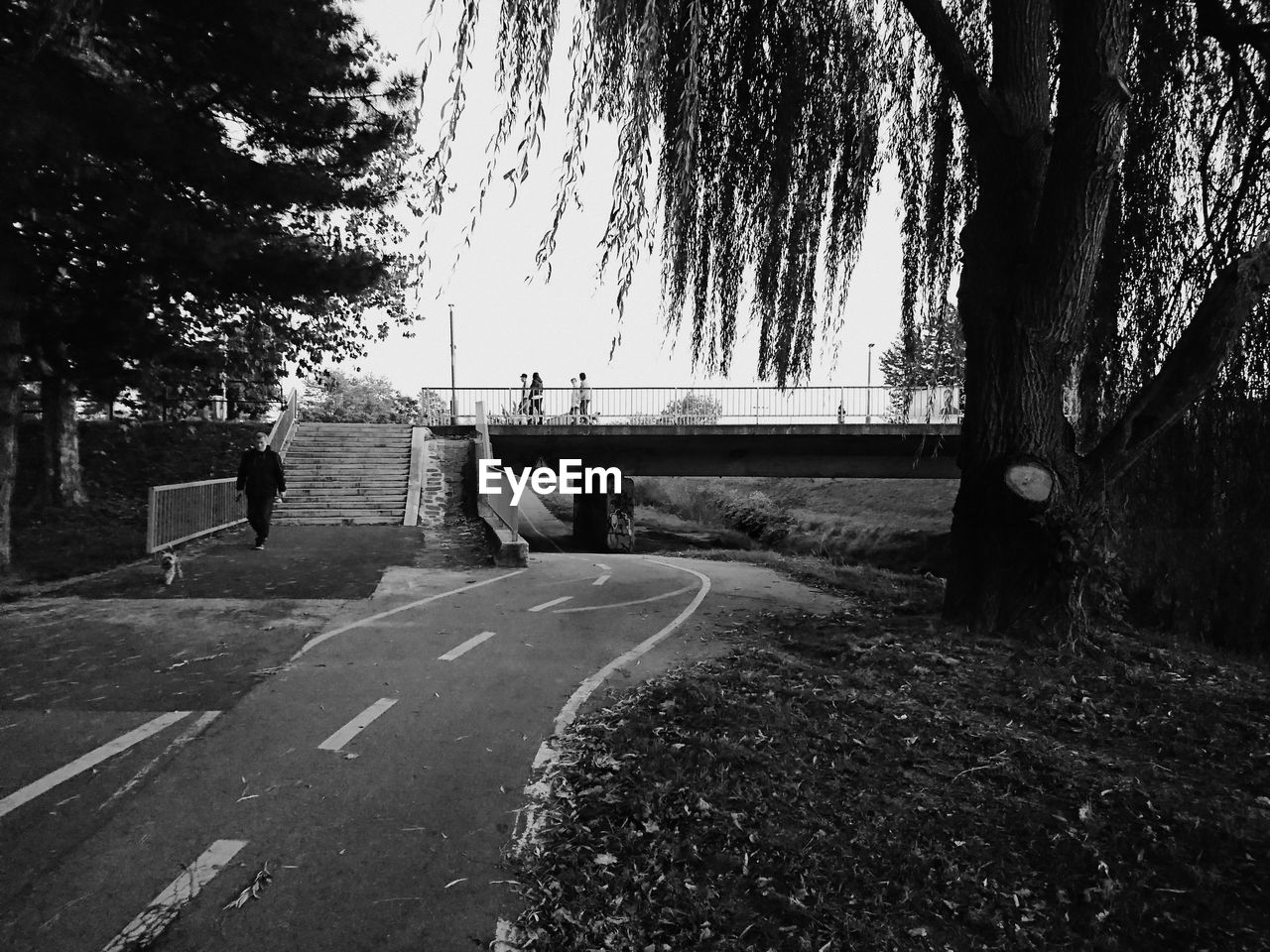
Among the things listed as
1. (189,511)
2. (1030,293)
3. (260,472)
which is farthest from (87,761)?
(189,511)

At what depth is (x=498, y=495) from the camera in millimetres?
20750

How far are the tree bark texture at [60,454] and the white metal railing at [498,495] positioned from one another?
31.4 ft

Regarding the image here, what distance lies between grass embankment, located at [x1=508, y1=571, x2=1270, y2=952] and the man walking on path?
10555 millimetres

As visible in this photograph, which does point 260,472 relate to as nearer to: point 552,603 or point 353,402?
point 552,603

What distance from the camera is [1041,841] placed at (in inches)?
146

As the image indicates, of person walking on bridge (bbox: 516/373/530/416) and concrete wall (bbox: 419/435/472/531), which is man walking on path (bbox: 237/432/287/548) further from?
person walking on bridge (bbox: 516/373/530/416)

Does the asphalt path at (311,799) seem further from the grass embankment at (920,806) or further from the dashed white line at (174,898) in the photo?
the grass embankment at (920,806)

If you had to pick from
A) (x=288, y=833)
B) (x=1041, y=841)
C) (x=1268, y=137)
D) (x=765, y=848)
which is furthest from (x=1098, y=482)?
(x=288, y=833)

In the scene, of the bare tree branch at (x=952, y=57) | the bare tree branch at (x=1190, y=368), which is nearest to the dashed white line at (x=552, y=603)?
the bare tree branch at (x=1190, y=368)

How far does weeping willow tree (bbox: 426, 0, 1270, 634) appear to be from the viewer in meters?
6.61

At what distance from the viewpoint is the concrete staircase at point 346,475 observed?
19.7 meters

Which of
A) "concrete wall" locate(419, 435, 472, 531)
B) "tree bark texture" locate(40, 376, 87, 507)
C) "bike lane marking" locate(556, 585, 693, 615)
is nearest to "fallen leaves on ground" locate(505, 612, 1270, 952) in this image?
"bike lane marking" locate(556, 585, 693, 615)

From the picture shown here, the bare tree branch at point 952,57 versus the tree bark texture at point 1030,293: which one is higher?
the bare tree branch at point 952,57

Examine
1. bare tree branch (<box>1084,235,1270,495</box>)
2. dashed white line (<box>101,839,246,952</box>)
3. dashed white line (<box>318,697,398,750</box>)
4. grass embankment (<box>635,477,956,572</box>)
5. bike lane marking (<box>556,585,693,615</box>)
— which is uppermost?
bare tree branch (<box>1084,235,1270,495</box>)
